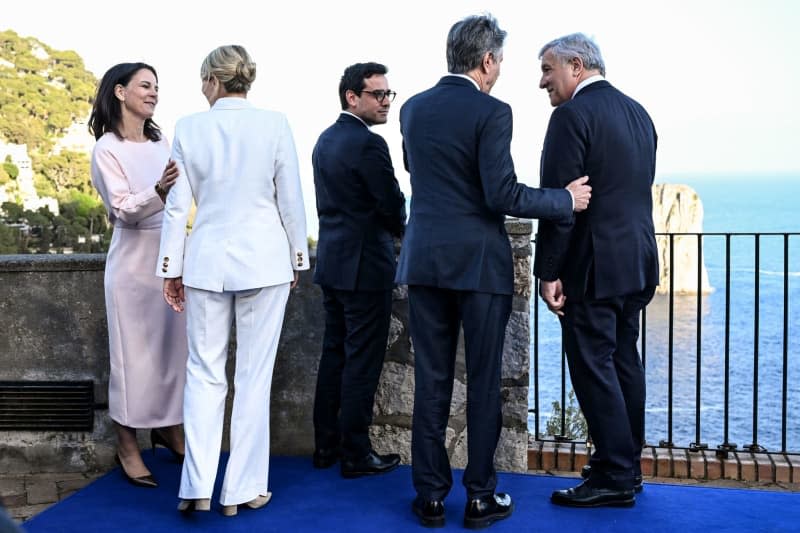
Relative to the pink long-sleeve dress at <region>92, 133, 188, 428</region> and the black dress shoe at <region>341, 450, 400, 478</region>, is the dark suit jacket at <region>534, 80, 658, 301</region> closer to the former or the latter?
the black dress shoe at <region>341, 450, 400, 478</region>

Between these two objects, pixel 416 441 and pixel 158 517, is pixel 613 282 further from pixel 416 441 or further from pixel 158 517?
pixel 158 517

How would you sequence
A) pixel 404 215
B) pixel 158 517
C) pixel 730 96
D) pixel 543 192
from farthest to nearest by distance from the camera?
pixel 730 96 < pixel 404 215 < pixel 158 517 < pixel 543 192

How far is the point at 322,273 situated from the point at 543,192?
1103 millimetres

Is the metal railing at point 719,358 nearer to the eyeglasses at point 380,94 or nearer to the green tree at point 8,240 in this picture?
the eyeglasses at point 380,94

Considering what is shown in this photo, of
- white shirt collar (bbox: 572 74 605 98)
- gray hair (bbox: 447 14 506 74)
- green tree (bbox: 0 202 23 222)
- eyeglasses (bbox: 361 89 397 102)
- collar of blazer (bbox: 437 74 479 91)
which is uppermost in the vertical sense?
green tree (bbox: 0 202 23 222)

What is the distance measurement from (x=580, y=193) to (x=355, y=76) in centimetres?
110

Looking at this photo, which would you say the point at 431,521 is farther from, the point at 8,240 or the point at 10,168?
the point at 10,168

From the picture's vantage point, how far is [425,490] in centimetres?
354

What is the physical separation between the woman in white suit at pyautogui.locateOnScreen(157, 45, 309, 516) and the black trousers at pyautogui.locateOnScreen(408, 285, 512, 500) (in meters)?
0.54

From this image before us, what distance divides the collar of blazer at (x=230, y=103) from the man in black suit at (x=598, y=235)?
42.3 inches

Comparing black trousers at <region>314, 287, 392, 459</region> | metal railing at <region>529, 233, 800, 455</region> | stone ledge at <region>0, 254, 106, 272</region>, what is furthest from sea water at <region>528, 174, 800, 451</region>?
stone ledge at <region>0, 254, 106, 272</region>

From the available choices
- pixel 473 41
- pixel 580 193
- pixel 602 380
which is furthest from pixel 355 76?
pixel 602 380

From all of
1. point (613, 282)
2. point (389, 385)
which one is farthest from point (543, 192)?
point (389, 385)

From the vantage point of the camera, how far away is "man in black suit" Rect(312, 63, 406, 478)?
3.92 metres
